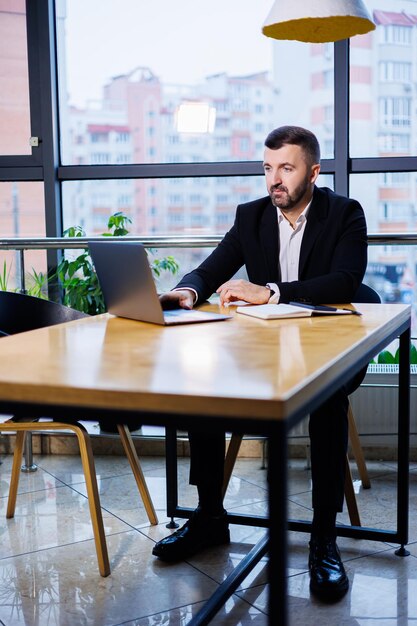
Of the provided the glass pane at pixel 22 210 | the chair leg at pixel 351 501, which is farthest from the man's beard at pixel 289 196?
the glass pane at pixel 22 210

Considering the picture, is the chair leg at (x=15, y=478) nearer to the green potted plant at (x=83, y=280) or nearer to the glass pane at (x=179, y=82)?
the green potted plant at (x=83, y=280)

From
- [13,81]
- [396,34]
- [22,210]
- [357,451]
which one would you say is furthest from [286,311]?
[13,81]

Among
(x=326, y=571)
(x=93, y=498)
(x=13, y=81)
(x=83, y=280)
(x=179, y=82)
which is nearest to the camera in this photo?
(x=326, y=571)

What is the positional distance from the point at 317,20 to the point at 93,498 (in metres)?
1.50

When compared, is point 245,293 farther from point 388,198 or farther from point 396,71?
point 396,71

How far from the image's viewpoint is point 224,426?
1.10 metres

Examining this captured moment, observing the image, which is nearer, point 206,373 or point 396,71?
point 206,373

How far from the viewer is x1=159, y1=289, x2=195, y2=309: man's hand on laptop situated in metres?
2.18

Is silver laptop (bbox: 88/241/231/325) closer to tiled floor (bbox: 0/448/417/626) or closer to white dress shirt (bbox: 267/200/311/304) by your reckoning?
white dress shirt (bbox: 267/200/311/304)

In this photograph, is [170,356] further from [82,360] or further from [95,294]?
[95,294]

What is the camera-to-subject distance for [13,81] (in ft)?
14.3

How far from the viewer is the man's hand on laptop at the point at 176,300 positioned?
2184 mm

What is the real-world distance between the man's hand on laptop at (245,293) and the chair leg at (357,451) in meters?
0.70

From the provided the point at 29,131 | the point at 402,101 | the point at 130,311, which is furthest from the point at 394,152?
the point at 130,311
